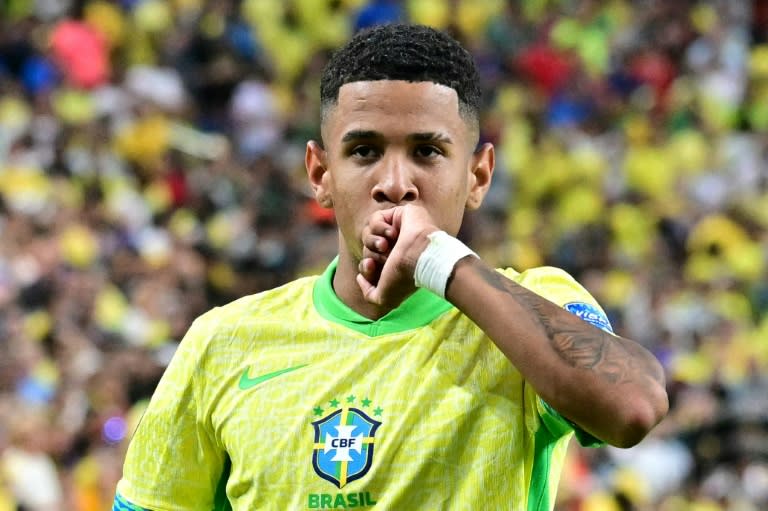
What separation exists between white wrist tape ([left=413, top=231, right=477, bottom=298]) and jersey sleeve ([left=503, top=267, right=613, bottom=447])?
260 millimetres

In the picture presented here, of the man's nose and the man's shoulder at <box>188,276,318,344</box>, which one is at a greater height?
the man's nose

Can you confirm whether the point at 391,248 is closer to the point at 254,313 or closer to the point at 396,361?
the point at 396,361

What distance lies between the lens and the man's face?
303cm

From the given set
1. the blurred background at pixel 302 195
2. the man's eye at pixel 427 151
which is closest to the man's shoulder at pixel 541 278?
the man's eye at pixel 427 151

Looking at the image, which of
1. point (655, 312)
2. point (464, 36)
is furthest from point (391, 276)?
point (464, 36)

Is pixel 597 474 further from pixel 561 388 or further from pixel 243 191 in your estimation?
pixel 561 388

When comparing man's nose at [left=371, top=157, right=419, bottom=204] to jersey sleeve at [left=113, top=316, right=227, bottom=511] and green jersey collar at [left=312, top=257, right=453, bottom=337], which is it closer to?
green jersey collar at [left=312, top=257, right=453, bottom=337]

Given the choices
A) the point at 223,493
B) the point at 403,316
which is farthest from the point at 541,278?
the point at 223,493

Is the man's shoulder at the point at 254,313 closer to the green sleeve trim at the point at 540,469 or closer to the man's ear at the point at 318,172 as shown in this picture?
the man's ear at the point at 318,172

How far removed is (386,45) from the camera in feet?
10.3

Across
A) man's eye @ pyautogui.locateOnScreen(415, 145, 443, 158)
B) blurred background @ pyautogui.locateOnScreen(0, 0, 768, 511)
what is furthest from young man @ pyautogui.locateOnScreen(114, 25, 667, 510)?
blurred background @ pyautogui.locateOnScreen(0, 0, 768, 511)

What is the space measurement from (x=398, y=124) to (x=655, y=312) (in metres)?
7.35

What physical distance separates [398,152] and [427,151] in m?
0.07

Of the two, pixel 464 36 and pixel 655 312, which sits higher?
pixel 464 36
